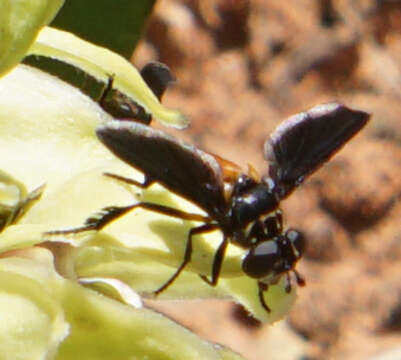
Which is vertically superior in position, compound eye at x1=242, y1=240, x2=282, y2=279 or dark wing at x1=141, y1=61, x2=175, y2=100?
dark wing at x1=141, y1=61, x2=175, y2=100

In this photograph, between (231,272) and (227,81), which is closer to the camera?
(231,272)

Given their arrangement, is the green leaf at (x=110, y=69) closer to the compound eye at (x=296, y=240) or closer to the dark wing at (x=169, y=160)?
the dark wing at (x=169, y=160)

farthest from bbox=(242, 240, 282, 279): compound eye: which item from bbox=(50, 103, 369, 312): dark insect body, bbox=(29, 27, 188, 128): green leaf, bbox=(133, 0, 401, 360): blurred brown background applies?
bbox=(133, 0, 401, 360): blurred brown background

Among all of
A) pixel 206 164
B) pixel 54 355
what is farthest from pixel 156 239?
pixel 54 355

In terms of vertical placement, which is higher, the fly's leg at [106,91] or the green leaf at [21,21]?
the green leaf at [21,21]

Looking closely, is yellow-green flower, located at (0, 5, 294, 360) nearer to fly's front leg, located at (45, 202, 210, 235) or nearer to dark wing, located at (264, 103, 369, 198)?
fly's front leg, located at (45, 202, 210, 235)

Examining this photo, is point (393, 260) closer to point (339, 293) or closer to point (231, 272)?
point (339, 293)

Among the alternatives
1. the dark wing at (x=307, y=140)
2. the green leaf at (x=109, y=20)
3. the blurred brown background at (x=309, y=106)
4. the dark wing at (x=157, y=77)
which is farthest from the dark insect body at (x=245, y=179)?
the blurred brown background at (x=309, y=106)
